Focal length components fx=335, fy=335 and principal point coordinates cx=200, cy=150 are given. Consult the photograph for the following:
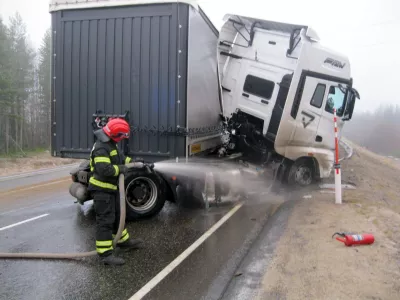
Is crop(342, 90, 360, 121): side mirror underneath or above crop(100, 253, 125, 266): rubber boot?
above

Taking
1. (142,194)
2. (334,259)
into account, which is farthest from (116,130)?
(334,259)

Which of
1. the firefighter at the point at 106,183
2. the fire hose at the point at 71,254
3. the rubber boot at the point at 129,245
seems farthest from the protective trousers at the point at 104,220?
the rubber boot at the point at 129,245

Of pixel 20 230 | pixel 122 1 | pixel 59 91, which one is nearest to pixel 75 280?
pixel 20 230

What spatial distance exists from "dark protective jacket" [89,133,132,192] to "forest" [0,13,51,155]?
27676 millimetres

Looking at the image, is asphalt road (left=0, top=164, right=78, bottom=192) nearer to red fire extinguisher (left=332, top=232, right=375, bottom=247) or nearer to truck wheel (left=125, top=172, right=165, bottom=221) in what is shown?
truck wheel (left=125, top=172, right=165, bottom=221)

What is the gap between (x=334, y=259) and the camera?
146 inches

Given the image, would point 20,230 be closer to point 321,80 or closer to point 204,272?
point 204,272

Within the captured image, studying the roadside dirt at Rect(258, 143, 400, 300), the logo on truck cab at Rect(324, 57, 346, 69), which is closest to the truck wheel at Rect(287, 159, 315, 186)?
the roadside dirt at Rect(258, 143, 400, 300)

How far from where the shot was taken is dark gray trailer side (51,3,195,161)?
18.1 ft

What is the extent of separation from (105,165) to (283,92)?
4.63 meters

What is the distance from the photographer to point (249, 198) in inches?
286

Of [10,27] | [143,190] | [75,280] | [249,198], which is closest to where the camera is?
[75,280]

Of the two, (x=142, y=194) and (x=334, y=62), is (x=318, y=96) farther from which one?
(x=142, y=194)

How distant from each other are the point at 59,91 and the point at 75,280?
3.81m
